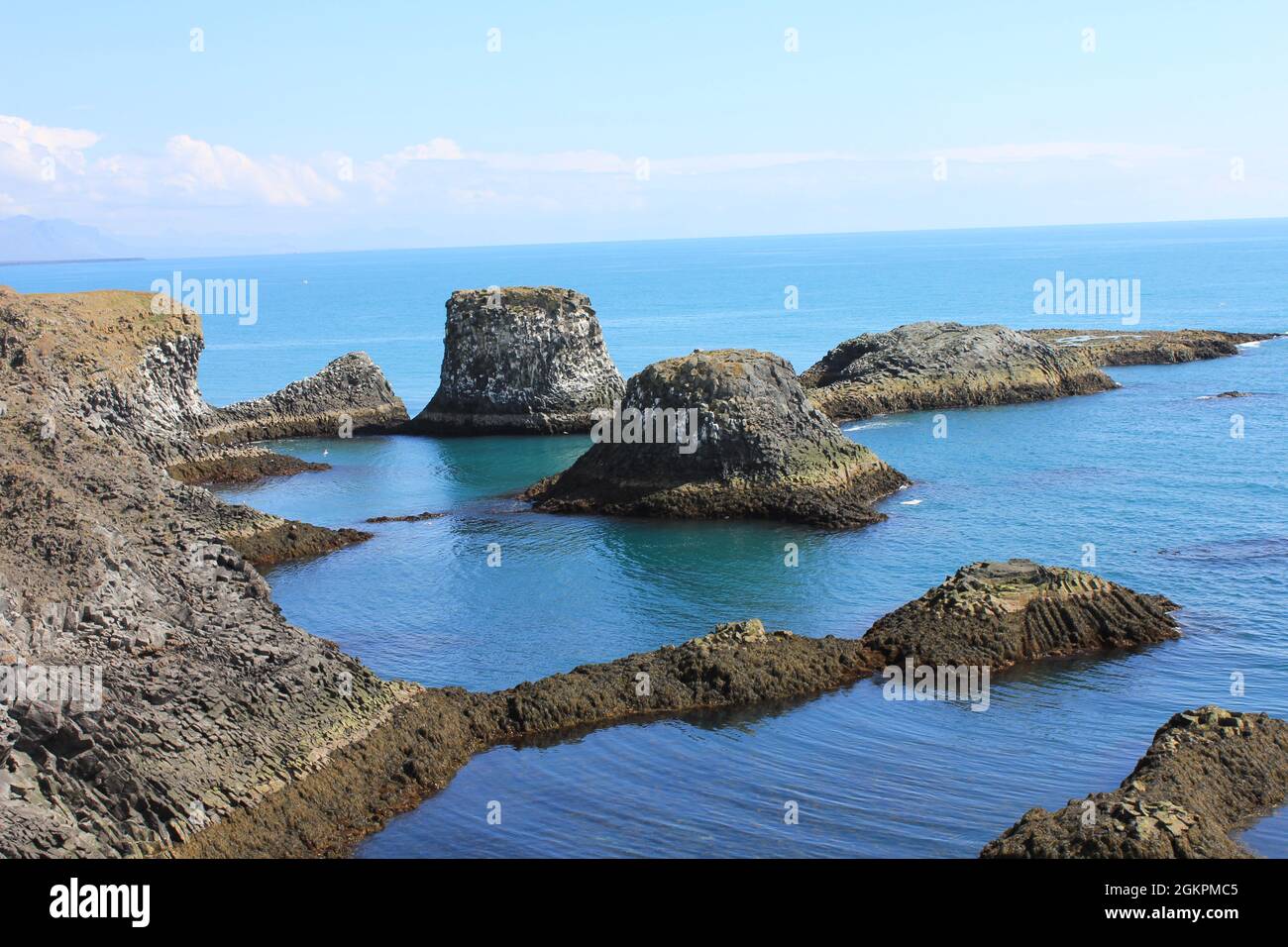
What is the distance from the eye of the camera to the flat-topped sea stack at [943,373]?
242 feet

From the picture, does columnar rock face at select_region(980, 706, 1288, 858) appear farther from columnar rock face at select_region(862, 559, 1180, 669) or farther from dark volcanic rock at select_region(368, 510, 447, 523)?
dark volcanic rock at select_region(368, 510, 447, 523)

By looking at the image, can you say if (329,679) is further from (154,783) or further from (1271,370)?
(1271,370)


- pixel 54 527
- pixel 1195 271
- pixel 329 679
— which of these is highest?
pixel 1195 271

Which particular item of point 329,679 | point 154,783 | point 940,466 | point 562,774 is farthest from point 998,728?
point 940,466

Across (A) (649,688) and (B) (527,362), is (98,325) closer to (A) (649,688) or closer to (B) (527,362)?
(B) (527,362)

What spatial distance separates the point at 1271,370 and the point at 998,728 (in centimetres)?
6550

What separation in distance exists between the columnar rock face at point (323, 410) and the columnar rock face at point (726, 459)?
965 inches

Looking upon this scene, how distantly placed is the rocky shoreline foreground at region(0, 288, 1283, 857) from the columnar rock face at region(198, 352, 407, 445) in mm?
26616

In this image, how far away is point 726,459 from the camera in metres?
47.7

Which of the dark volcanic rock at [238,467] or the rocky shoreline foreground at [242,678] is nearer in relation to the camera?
the rocky shoreline foreground at [242,678]

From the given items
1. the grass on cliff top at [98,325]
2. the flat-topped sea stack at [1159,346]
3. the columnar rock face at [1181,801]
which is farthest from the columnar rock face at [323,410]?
the columnar rock face at [1181,801]

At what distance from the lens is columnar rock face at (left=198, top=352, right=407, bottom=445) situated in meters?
69.0

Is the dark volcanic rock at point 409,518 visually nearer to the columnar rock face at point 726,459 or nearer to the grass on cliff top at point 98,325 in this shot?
the columnar rock face at point 726,459

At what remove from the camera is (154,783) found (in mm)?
19672
